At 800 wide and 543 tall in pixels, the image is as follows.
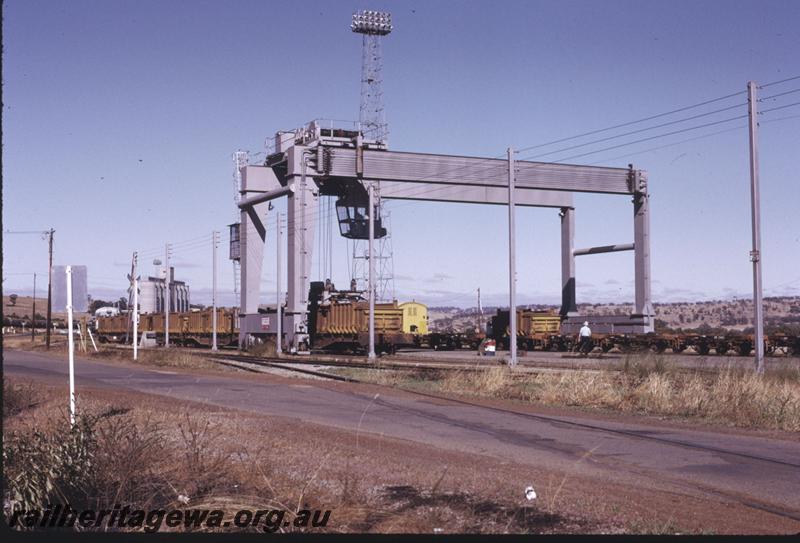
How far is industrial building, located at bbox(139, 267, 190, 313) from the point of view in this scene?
76387 mm

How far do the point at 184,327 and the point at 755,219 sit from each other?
51.4 m

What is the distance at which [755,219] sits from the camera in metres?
19.8

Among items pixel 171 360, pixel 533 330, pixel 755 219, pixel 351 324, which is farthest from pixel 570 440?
pixel 533 330

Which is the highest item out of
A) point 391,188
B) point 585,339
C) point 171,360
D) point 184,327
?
point 391,188

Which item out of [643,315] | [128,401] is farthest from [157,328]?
[128,401]

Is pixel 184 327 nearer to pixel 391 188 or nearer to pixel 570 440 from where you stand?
pixel 391 188

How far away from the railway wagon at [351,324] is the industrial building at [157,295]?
107 ft

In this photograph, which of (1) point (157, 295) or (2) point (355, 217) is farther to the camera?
(1) point (157, 295)

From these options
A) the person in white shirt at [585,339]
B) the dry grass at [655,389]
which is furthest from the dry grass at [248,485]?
the person in white shirt at [585,339]

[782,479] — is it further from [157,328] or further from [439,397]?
[157,328]

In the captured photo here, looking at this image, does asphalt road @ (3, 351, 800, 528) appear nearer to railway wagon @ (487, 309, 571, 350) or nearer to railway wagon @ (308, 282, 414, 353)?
railway wagon @ (308, 282, 414, 353)

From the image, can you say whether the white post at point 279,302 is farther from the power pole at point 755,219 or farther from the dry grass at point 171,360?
the power pole at point 755,219

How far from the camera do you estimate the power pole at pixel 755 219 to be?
19625 mm

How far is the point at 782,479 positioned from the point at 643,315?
130 ft
